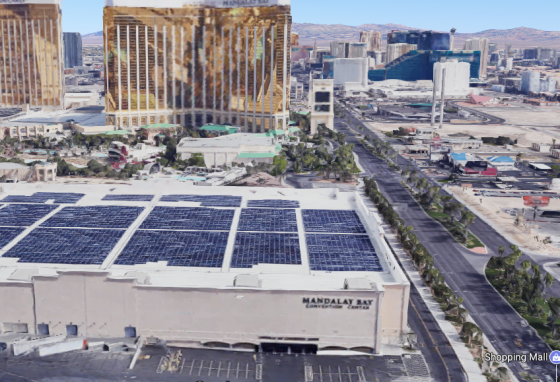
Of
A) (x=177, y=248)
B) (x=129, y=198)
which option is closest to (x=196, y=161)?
(x=129, y=198)

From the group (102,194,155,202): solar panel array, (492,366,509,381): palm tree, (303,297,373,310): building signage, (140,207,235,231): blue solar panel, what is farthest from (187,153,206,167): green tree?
(492,366,509,381): palm tree

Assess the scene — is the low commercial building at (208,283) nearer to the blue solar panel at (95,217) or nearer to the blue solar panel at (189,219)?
the blue solar panel at (95,217)

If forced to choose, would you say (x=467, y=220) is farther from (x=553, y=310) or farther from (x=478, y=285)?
(x=553, y=310)

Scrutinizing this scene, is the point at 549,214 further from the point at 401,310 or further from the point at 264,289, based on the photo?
the point at 264,289

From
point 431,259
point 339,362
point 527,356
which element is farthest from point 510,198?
point 339,362

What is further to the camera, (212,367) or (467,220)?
(467,220)

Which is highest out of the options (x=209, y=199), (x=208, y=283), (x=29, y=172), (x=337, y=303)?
(x=209, y=199)

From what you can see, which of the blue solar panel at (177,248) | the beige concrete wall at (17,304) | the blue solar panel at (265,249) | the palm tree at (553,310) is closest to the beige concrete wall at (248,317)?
the blue solar panel at (177,248)
